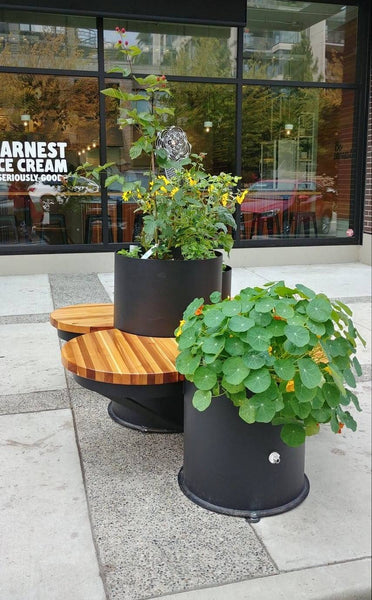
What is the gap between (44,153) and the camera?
8422 mm

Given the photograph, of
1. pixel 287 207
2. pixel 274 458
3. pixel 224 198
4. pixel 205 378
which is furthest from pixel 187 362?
pixel 287 207

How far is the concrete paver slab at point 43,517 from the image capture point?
7.04 feet

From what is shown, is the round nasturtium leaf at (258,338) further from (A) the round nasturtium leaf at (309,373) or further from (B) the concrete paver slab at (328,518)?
(B) the concrete paver slab at (328,518)

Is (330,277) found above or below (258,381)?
below

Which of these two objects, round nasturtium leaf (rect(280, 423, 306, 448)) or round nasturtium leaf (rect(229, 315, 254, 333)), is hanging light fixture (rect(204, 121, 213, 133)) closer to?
round nasturtium leaf (rect(229, 315, 254, 333))

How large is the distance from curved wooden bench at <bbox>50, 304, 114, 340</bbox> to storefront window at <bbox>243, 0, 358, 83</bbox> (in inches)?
245

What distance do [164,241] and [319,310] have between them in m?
1.38

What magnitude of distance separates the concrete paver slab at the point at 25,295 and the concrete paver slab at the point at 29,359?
66 cm

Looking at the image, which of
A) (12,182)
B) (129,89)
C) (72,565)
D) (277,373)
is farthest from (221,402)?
(129,89)

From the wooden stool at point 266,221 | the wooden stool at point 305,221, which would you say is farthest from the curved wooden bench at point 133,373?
the wooden stool at point 305,221

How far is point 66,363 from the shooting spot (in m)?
2.89

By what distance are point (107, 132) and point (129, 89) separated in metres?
0.79

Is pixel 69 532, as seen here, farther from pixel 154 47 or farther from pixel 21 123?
pixel 154 47

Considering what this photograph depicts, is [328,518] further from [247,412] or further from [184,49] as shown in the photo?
[184,49]
